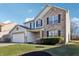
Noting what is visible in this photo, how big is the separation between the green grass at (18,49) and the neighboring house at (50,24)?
0.16 metres

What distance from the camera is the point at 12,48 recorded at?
796cm

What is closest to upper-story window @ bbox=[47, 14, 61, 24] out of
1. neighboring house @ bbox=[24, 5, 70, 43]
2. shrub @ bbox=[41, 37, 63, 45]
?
neighboring house @ bbox=[24, 5, 70, 43]

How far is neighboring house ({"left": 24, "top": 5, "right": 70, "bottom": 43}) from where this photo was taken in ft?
26.0

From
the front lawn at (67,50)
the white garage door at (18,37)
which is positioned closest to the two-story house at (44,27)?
the white garage door at (18,37)

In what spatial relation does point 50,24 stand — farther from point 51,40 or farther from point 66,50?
point 66,50

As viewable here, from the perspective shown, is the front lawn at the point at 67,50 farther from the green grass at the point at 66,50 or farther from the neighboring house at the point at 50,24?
the neighboring house at the point at 50,24

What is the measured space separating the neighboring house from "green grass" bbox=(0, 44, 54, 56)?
16cm

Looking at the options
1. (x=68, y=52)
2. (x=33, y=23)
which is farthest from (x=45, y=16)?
(x=68, y=52)

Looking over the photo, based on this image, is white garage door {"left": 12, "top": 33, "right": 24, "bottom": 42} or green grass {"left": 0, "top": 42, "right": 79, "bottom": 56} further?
white garage door {"left": 12, "top": 33, "right": 24, "bottom": 42}

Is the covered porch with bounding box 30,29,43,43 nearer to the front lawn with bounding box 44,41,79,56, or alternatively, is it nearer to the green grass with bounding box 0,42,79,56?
the green grass with bounding box 0,42,79,56

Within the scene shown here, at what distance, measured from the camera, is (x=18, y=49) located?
7.93m

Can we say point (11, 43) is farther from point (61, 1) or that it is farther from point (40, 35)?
point (61, 1)

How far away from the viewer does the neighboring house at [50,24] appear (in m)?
7.91

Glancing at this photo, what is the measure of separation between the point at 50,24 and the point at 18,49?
2.79ft
